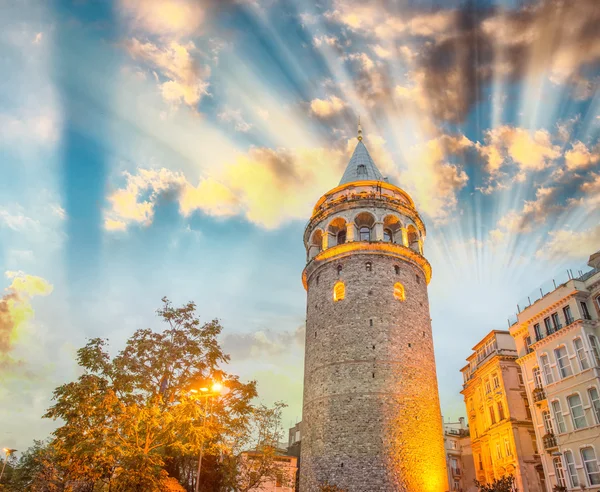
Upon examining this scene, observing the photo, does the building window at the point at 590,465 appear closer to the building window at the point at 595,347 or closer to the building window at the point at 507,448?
the building window at the point at 595,347

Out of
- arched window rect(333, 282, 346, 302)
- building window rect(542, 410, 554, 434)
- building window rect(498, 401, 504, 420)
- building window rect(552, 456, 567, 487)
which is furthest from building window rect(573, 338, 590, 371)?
arched window rect(333, 282, 346, 302)

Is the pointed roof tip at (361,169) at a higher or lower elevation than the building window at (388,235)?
higher

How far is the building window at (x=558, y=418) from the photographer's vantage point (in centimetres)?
2562

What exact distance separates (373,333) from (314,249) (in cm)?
1100

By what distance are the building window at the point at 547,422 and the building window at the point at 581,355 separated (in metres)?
5.31

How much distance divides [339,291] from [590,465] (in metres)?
18.8

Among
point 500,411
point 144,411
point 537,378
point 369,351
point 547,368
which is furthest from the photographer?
point 500,411

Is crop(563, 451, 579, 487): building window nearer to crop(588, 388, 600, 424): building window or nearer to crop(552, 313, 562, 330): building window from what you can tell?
crop(588, 388, 600, 424): building window

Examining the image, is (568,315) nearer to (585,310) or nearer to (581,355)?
(585,310)

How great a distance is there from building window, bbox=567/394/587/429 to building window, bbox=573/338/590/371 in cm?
177

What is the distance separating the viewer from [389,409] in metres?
30.2

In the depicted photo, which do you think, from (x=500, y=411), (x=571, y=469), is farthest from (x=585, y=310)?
(x=500, y=411)

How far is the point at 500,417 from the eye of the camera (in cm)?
3550

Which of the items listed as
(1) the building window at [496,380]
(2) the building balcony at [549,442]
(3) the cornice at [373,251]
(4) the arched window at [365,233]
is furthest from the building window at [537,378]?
(4) the arched window at [365,233]
